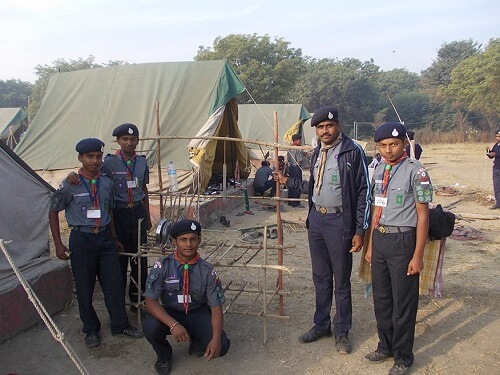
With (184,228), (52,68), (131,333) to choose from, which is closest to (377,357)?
(184,228)

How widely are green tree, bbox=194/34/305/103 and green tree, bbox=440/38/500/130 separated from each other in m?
10.4

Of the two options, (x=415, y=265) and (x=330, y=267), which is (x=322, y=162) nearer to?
(x=330, y=267)

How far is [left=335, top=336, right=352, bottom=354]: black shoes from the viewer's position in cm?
336

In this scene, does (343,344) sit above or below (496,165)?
below

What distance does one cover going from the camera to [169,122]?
8578 millimetres

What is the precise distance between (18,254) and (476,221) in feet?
24.2

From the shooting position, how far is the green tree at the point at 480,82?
24984 mm

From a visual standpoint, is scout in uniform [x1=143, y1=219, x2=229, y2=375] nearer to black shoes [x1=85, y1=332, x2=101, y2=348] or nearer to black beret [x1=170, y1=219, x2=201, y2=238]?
black beret [x1=170, y1=219, x2=201, y2=238]

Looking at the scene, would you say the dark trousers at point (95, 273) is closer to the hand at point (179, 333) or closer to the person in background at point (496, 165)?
the hand at point (179, 333)

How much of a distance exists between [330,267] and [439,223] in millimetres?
914

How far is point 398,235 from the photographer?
293 cm

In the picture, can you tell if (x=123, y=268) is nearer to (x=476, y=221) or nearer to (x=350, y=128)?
(x=476, y=221)

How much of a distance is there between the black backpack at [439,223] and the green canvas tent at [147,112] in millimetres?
5046

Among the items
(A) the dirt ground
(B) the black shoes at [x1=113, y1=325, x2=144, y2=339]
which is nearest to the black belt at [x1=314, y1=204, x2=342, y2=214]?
(A) the dirt ground
